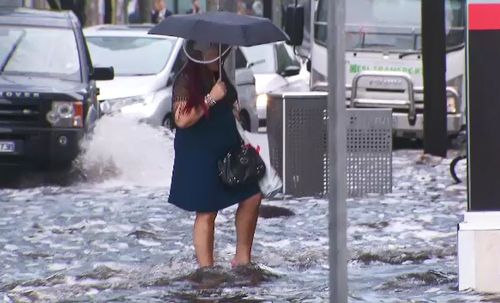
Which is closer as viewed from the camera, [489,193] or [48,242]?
[489,193]

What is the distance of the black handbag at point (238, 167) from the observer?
9203mm

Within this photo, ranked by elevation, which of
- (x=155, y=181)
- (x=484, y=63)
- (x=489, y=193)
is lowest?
(x=155, y=181)

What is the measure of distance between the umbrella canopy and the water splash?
663cm

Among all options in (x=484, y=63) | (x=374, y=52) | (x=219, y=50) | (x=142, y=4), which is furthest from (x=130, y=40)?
(x=142, y=4)

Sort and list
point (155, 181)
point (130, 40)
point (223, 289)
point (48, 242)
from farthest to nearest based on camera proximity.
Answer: point (130, 40), point (155, 181), point (48, 242), point (223, 289)

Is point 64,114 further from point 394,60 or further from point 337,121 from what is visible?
point 337,121

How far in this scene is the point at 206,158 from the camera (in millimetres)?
9289

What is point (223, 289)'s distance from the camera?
9.14 m

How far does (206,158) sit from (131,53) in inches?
433

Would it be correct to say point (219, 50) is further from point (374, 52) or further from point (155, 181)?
point (374, 52)

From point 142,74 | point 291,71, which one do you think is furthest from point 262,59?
point 142,74

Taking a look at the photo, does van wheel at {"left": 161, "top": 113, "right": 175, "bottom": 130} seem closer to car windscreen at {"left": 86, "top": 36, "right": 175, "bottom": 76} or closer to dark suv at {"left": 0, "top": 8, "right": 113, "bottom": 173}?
car windscreen at {"left": 86, "top": 36, "right": 175, "bottom": 76}

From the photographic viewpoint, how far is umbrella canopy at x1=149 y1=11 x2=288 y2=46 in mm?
9094

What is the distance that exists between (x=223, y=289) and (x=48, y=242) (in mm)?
2863
